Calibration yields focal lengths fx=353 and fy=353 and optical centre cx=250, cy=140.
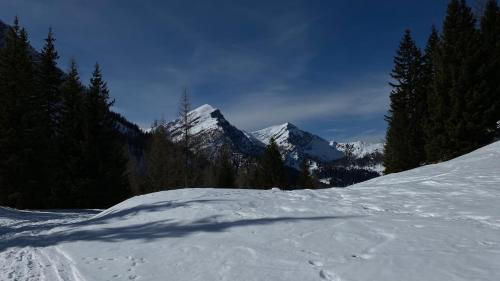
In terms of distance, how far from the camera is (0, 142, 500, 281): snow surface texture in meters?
5.25

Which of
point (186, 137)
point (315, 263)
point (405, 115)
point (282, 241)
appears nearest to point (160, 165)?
point (186, 137)

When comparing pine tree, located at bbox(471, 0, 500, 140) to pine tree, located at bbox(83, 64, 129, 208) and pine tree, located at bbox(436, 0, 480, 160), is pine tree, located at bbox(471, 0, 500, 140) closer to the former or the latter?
pine tree, located at bbox(436, 0, 480, 160)

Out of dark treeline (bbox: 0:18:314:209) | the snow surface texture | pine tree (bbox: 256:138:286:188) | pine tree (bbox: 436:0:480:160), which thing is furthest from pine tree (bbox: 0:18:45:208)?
pine tree (bbox: 436:0:480:160)

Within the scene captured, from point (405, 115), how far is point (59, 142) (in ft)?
104

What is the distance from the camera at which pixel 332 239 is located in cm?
654

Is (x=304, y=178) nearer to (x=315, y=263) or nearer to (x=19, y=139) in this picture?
(x=19, y=139)

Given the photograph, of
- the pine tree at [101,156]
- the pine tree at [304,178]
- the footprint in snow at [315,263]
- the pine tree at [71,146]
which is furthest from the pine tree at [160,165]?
the footprint in snow at [315,263]

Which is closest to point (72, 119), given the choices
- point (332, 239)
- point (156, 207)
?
point (156, 207)

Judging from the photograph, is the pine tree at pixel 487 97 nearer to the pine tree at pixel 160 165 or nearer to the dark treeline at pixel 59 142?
the dark treeline at pixel 59 142

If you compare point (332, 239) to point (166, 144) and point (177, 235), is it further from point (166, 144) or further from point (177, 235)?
point (166, 144)

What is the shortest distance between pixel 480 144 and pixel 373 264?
76.2 ft

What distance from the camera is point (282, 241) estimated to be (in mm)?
6637

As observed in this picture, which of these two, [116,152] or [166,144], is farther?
[166,144]

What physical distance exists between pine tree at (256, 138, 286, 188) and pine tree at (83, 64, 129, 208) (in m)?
19.5
